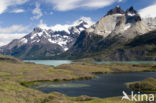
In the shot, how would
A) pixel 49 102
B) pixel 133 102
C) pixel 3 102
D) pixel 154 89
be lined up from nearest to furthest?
pixel 3 102 < pixel 49 102 < pixel 133 102 < pixel 154 89

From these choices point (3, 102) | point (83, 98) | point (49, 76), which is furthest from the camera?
point (49, 76)

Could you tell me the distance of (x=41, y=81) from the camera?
17788 cm

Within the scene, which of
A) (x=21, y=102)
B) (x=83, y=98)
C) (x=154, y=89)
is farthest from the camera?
(x=154, y=89)

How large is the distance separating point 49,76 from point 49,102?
133839mm

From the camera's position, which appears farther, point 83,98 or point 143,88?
point 143,88

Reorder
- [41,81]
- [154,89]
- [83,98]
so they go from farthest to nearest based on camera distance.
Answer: [41,81]
[154,89]
[83,98]

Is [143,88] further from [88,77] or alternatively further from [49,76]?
[49,76]

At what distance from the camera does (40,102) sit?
2443 inches

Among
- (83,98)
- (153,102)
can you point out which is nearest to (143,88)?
(83,98)

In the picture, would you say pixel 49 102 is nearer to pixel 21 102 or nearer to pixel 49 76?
pixel 21 102

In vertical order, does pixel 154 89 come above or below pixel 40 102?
below

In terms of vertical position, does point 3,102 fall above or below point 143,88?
above

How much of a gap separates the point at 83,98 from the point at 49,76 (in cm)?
11101

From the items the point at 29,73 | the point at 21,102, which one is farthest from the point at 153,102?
the point at 29,73
